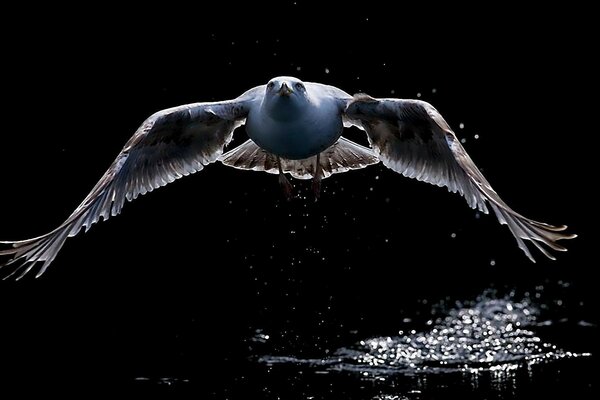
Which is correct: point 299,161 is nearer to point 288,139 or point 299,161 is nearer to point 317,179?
point 317,179

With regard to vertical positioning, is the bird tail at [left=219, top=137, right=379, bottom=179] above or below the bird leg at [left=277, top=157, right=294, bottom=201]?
above

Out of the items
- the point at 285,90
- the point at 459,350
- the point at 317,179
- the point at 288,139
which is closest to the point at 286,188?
the point at 317,179

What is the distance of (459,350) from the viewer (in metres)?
6.14

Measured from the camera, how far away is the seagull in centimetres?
467

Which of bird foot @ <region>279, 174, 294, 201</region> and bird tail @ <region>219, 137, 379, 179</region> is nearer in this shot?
bird foot @ <region>279, 174, 294, 201</region>

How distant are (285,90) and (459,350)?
2171mm

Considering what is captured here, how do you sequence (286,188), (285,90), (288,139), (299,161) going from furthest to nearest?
1. (299,161)
2. (286,188)
3. (288,139)
4. (285,90)

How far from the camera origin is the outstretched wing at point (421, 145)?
181 inches

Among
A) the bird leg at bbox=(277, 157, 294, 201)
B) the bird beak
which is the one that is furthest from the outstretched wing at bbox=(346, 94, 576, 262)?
the bird leg at bbox=(277, 157, 294, 201)

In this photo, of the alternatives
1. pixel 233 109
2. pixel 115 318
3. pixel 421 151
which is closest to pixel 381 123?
pixel 421 151

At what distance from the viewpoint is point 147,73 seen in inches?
316

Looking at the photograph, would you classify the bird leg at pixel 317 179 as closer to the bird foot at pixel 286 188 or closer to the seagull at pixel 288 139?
the seagull at pixel 288 139

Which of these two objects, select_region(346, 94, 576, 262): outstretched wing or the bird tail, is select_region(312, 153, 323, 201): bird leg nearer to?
the bird tail

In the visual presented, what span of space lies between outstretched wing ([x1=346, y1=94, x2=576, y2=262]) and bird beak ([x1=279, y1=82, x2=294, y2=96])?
38cm
